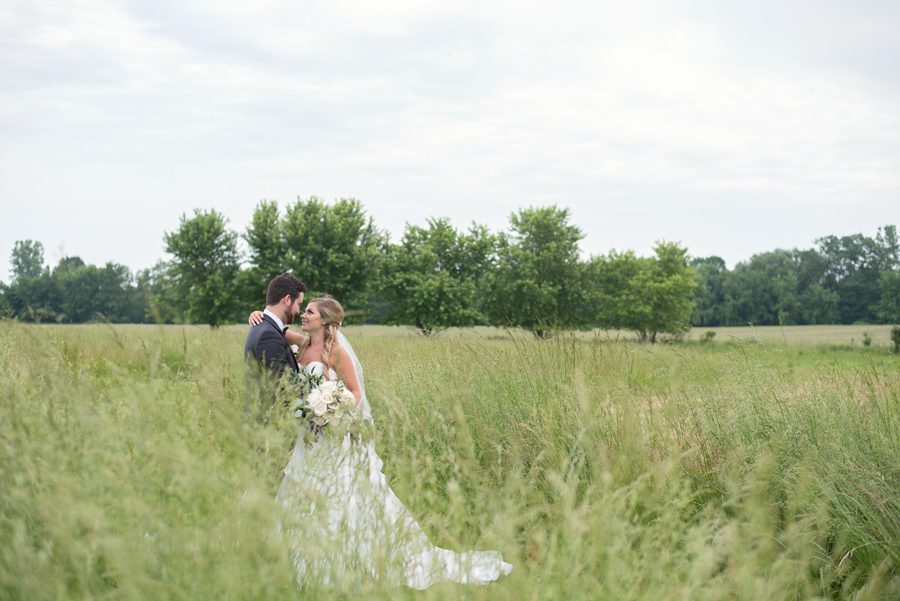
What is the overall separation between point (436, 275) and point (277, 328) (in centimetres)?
4473

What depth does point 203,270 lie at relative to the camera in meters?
47.5

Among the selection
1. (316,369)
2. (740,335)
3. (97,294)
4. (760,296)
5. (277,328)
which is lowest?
(316,369)

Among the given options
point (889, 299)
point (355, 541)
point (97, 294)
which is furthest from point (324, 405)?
point (889, 299)

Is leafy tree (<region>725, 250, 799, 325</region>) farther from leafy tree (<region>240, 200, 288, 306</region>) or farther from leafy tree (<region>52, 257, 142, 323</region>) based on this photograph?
leafy tree (<region>52, 257, 142, 323</region>)

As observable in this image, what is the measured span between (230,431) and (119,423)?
0.66 metres

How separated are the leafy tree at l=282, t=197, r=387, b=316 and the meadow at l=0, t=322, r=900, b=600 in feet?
121

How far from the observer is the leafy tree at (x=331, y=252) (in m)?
44.5

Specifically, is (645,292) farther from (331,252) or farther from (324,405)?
(324,405)

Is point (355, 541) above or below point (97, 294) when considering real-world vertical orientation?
below

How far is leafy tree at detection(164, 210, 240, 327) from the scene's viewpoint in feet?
151

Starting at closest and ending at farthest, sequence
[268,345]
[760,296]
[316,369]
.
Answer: [268,345], [316,369], [760,296]

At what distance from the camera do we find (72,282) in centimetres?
6938

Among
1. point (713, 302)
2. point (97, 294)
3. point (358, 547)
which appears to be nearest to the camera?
point (358, 547)

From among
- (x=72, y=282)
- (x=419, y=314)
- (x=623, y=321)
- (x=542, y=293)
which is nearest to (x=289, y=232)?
(x=419, y=314)
